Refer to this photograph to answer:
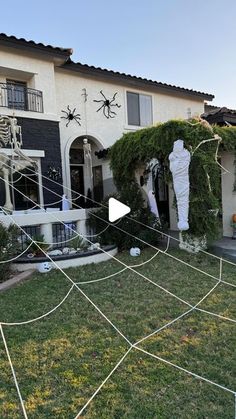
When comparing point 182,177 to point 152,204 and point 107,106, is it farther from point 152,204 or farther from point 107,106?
point 107,106

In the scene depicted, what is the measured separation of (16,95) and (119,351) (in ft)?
30.8

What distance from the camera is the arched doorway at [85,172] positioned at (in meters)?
13.6

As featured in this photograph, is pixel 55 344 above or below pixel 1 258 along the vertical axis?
below

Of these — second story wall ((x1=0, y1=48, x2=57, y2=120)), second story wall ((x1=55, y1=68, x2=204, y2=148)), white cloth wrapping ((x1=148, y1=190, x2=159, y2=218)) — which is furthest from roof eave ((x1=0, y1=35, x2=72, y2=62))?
white cloth wrapping ((x1=148, y1=190, x2=159, y2=218))

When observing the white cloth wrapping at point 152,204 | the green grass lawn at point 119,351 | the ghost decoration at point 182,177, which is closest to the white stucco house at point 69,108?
the white cloth wrapping at point 152,204

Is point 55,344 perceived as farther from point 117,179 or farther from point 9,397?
point 117,179

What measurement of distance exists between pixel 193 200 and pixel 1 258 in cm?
426

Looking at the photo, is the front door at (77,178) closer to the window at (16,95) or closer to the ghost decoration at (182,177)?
the window at (16,95)

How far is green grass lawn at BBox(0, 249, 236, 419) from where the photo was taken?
2773 mm

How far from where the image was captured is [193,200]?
7.66 metres

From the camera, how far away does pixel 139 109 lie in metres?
14.0

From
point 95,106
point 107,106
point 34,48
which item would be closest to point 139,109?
point 107,106

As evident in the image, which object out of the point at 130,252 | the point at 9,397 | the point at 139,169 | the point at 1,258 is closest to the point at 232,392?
the point at 9,397

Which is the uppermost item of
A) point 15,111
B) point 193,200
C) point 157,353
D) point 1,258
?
point 15,111
